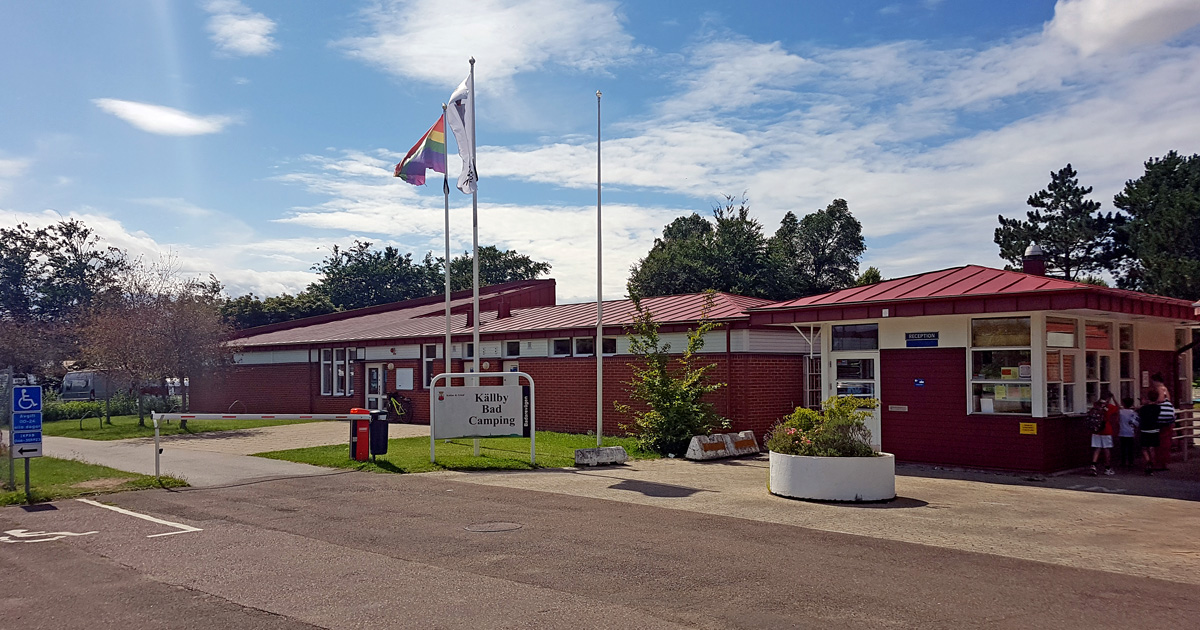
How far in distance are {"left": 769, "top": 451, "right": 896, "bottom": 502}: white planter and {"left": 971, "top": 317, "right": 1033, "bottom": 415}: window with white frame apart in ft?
14.4

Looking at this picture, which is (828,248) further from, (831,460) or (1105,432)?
(831,460)

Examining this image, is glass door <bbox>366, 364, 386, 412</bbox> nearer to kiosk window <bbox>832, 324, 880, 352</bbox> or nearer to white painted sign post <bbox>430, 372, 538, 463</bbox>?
white painted sign post <bbox>430, 372, 538, 463</bbox>

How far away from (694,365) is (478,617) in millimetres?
15108

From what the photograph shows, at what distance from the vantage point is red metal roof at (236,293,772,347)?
2367 centimetres

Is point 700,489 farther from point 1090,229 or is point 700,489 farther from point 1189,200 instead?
point 1090,229

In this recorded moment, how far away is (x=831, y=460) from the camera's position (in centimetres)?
1282

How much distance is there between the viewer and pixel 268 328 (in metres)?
44.5

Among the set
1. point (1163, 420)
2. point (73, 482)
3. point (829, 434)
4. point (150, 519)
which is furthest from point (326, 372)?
point (1163, 420)

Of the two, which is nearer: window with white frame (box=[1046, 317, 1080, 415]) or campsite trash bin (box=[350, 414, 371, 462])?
window with white frame (box=[1046, 317, 1080, 415])

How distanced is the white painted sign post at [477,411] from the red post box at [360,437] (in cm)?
141

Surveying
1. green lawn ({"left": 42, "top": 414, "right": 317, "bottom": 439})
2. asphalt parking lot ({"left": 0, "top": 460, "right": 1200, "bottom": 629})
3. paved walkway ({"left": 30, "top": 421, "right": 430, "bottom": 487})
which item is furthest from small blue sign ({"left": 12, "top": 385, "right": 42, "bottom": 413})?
green lawn ({"left": 42, "top": 414, "right": 317, "bottom": 439})

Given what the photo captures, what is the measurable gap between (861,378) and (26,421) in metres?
15.1

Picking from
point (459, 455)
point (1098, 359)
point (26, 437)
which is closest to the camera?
point (26, 437)

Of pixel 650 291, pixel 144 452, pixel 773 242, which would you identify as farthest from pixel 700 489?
pixel 773 242
